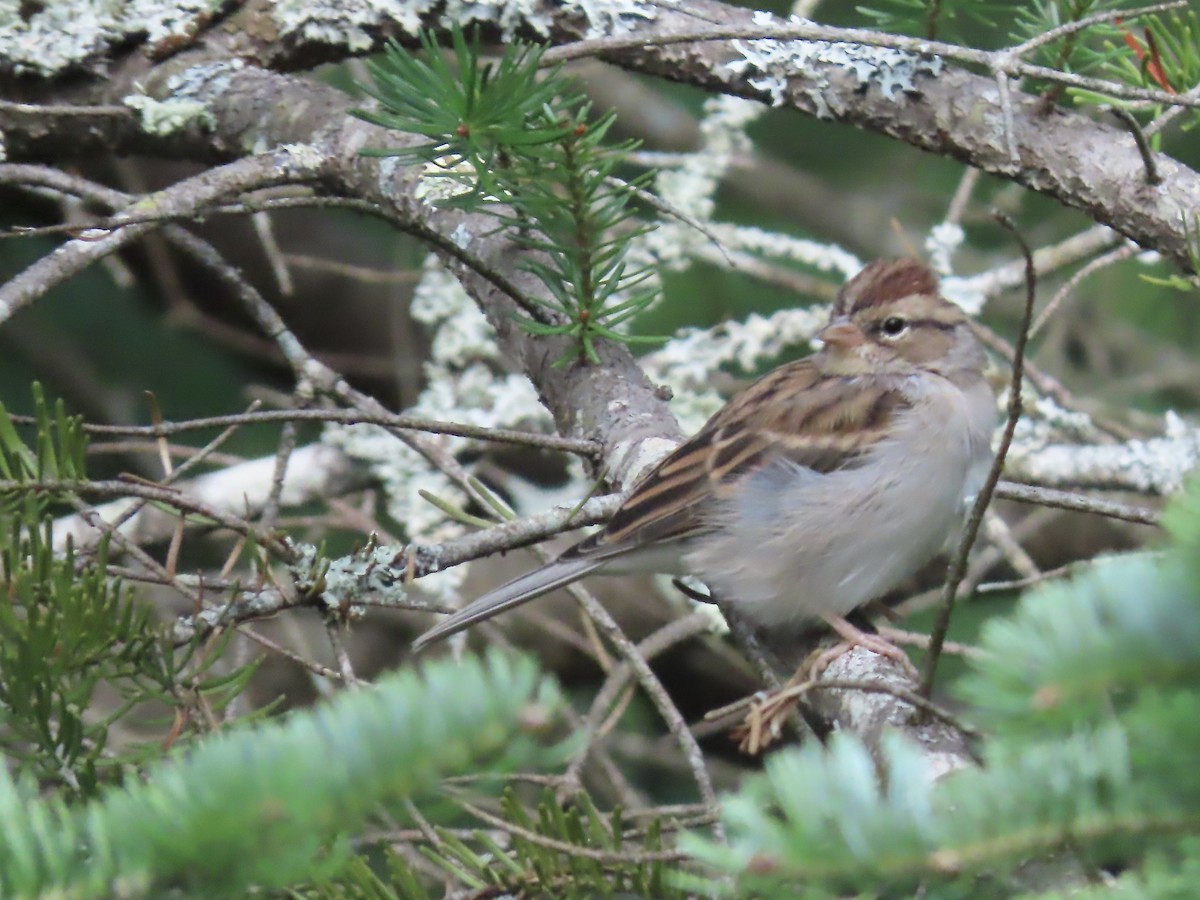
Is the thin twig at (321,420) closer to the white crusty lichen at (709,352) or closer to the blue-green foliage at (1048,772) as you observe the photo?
the blue-green foliage at (1048,772)

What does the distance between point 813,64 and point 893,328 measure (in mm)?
714

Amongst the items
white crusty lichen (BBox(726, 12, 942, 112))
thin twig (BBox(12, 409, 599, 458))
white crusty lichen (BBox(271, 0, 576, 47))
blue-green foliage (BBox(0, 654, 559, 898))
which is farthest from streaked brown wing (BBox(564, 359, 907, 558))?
blue-green foliage (BBox(0, 654, 559, 898))

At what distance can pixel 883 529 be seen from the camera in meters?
2.21

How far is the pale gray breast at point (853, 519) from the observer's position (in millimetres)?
2143

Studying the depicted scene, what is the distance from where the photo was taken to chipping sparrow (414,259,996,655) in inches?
82.7

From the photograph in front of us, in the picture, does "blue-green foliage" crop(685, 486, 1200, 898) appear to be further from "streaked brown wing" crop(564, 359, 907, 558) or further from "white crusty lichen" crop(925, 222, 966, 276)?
"white crusty lichen" crop(925, 222, 966, 276)

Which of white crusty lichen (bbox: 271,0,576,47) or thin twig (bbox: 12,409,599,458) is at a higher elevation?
white crusty lichen (bbox: 271,0,576,47)

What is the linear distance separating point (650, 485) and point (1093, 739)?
1.26 m

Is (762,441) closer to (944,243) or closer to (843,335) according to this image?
(843,335)

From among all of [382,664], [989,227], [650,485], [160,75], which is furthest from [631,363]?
[989,227]

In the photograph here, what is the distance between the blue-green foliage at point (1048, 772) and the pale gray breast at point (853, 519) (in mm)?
1441

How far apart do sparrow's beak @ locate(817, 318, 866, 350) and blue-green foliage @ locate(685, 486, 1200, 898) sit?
6.13 ft

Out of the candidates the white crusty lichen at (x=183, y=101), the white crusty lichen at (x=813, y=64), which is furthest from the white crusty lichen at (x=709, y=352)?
the white crusty lichen at (x=183, y=101)

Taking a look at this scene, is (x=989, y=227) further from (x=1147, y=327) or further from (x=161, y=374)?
(x=161, y=374)
